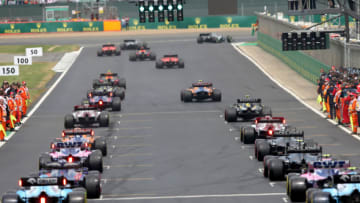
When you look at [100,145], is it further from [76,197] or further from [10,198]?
[76,197]

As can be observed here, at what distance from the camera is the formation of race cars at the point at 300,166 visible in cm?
2412

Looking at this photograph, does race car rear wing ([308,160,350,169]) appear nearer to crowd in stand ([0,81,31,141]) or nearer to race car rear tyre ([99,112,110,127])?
crowd in stand ([0,81,31,141])

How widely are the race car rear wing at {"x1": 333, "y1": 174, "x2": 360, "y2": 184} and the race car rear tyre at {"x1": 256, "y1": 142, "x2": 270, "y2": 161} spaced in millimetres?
7997

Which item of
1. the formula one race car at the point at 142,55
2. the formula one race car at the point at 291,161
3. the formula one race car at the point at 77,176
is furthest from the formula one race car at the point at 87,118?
the formula one race car at the point at 142,55

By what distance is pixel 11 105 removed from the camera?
1666 inches

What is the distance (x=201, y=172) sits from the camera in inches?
1251

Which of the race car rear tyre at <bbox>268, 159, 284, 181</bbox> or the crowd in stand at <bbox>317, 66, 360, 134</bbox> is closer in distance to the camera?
the race car rear tyre at <bbox>268, 159, 284, 181</bbox>

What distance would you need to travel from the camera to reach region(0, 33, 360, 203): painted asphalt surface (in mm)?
29109

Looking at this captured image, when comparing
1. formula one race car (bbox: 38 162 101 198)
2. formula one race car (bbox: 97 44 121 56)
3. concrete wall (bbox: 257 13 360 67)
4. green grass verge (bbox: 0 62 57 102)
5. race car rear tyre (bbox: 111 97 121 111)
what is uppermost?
concrete wall (bbox: 257 13 360 67)

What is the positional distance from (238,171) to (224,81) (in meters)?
31.2

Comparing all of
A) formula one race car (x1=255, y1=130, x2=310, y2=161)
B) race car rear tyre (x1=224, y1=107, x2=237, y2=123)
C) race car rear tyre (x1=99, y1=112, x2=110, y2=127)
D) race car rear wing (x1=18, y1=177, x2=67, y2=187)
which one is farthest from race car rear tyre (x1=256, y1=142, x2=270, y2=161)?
race car rear tyre (x1=99, y1=112, x2=110, y2=127)

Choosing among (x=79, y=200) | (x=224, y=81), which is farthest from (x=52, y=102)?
(x=79, y=200)

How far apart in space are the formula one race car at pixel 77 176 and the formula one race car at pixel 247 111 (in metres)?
16.6

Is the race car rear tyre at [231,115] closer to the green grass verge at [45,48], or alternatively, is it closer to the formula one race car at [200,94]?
the formula one race car at [200,94]
